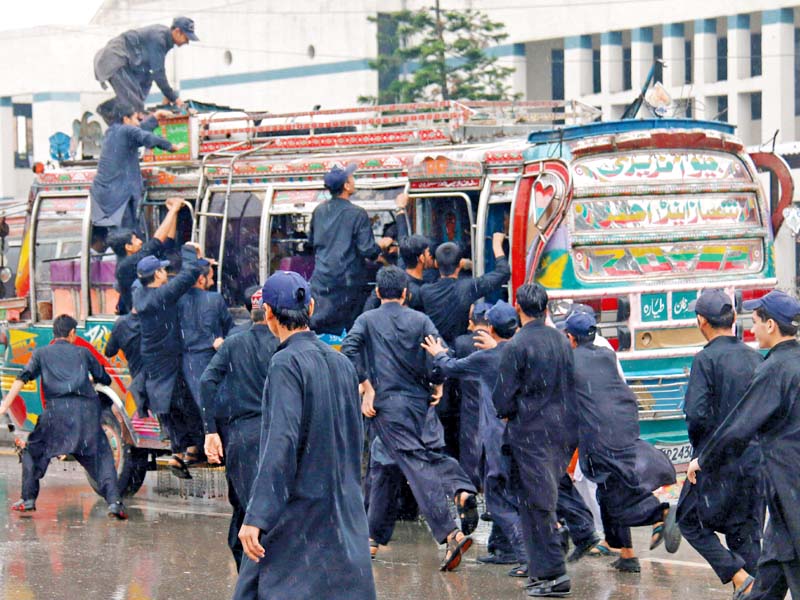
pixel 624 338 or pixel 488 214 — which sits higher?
pixel 488 214

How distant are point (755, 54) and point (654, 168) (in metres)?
24.3

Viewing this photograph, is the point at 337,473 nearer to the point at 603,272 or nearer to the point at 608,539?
the point at 608,539

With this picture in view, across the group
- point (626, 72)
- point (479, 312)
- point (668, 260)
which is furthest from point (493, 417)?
point (626, 72)

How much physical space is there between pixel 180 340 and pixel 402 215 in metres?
1.96

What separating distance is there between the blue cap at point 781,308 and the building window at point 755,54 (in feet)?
88.9

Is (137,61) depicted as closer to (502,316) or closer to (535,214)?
(535,214)

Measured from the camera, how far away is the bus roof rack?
1282 centimetres

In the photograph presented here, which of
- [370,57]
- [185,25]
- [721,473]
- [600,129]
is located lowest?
[721,473]

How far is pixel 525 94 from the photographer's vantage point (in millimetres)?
39219

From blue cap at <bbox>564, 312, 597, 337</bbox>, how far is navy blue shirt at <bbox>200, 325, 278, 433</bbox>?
1990 millimetres

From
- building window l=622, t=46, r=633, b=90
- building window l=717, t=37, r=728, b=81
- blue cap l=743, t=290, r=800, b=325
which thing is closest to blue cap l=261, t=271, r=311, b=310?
blue cap l=743, t=290, r=800, b=325

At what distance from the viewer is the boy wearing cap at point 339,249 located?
12.0 metres

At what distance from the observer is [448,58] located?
123ft

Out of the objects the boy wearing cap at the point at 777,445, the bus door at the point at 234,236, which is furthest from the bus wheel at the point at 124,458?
the boy wearing cap at the point at 777,445
